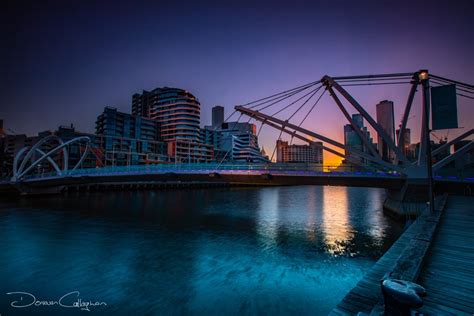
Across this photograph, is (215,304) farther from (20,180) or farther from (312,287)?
(20,180)

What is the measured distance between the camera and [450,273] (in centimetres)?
638

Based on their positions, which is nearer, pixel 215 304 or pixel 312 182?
pixel 215 304

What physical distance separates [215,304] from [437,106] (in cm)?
1925

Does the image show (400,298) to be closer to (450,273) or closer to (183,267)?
(450,273)

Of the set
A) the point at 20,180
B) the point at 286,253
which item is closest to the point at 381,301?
the point at 286,253

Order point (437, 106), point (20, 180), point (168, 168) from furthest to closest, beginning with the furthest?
1. point (20, 180)
2. point (168, 168)
3. point (437, 106)

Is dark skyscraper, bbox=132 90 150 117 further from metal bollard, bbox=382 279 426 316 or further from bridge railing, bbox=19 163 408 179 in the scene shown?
metal bollard, bbox=382 279 426 316

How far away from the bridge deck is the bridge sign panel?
24.2ft

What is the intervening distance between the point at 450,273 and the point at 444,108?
13.8 metres

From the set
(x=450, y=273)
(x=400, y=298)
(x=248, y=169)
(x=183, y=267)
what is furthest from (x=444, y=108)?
(x=183, y=267)

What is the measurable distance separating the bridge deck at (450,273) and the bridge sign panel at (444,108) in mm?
7370

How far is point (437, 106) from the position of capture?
15008 millimetres

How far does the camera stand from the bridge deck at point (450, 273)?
493 cm

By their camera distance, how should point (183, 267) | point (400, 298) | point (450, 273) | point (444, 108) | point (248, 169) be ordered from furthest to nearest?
point (248, 169) → point (444, 108) → point (183, 267) → point (450, 273) → point (400, 298)
